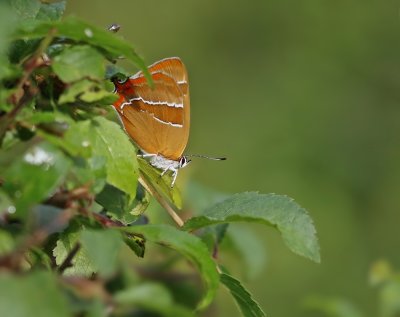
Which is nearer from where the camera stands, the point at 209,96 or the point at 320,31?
the point at 209,96

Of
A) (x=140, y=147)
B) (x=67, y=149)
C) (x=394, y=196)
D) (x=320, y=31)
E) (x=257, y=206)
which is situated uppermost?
(x=67, y=149)

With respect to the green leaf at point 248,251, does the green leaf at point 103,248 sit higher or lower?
higher

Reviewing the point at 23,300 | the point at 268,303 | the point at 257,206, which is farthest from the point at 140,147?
the point at 268,303

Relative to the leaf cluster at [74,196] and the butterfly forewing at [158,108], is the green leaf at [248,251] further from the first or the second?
the leaf cluster at [74,196]

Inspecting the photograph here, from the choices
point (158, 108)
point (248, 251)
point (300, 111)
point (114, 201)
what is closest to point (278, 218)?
point (114, 201)

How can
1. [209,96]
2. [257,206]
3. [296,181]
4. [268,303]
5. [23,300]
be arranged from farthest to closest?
[209,96], [296,181], [268,303], [257,206], [23,300]

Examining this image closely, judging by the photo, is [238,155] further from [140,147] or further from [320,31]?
[140,147]

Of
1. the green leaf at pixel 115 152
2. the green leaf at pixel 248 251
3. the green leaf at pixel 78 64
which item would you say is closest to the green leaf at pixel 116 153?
the green leaf at pixel 115 152
